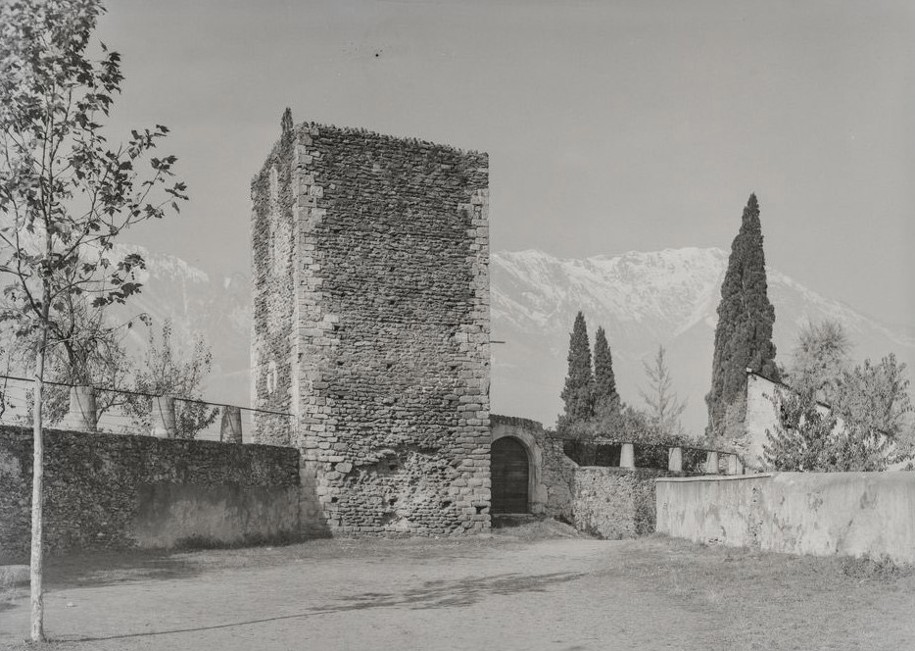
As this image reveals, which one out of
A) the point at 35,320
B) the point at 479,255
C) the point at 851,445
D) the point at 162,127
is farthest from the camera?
the point at 479,255

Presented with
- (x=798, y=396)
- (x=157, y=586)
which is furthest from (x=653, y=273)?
(x=157, y=586)

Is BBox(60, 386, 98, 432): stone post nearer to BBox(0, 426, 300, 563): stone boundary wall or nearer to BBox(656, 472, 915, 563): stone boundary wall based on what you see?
BBox(0, 426, 300, 563): stone boundary wall

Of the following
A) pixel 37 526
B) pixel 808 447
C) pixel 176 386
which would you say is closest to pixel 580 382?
pixel 176 386

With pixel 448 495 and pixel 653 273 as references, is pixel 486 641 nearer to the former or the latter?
pixel 448 495

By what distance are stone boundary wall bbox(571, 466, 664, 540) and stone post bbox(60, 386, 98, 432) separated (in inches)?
496

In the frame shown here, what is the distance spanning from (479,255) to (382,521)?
229 inches

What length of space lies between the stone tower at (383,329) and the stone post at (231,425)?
3.44ft

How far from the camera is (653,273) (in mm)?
148750

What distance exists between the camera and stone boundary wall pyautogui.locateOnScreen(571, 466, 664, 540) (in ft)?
82.3

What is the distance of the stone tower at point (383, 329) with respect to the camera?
20.5 meters

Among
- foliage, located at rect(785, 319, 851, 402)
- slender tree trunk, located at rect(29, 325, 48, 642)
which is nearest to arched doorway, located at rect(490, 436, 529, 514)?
slender tree trunk, located at rect(29, 325, 48, 642)

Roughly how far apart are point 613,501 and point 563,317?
107715mm

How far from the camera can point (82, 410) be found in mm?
16094

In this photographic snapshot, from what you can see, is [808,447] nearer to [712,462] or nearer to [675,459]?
[675,459]
